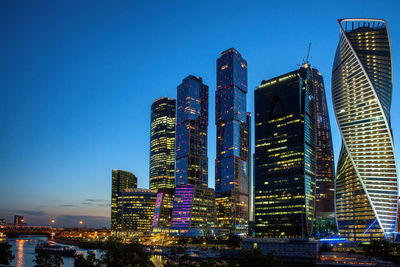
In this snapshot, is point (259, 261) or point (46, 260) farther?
point (46, 260)

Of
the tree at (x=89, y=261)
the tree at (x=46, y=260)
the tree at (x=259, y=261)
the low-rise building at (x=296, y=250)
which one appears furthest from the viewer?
the low-rise building at (x=296, y=250)

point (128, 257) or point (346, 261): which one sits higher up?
point (128, 257)

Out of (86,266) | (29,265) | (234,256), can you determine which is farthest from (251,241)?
(86,266)

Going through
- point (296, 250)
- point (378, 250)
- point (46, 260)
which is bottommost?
point (296, 250)

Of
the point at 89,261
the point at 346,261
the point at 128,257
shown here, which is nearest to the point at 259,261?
the point at 128,257

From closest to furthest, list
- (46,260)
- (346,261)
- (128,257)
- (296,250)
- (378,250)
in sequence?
(128,257) → (46,260) → (346,261) → (378,250) → (296,250)

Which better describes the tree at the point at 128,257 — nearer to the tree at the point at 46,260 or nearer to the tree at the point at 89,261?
the tree at the point at 89,261

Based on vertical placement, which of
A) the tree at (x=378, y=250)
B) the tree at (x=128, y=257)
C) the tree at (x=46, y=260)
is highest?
the tree at (x=128, y=257)

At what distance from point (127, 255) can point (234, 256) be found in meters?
102

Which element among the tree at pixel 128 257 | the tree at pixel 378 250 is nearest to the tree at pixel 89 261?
the tree at pixel 128 257

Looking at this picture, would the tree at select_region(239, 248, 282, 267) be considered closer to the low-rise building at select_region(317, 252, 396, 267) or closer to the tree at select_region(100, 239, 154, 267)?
the tree at select_region(100, 239, 154, 267)

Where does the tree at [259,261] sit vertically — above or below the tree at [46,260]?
above

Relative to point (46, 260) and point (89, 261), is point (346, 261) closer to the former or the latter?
point (89, 261)

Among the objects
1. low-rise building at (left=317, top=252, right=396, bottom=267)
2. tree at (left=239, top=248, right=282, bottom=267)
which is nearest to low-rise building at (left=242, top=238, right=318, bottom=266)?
low-rise building at (left=317, top=252, right=396, bottom=267)
